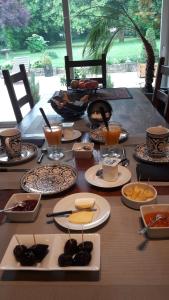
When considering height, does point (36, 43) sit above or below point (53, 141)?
above

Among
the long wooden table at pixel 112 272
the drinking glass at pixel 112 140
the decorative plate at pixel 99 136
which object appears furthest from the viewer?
the decorative plate at pixel 99 136

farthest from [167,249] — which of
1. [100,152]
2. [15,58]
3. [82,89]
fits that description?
[15,58]

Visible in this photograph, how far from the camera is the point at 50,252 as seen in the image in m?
0.68

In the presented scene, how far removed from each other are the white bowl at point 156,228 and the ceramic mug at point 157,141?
38 centimetres

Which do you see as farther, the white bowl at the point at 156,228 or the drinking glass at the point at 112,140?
the drinking glass at the point at 112,140

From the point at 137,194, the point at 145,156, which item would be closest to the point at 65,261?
the point at 137,194

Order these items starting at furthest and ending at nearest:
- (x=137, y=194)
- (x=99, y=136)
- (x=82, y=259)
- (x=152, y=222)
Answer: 1. (x=99, y=136)
2. (x=137, y=194)
3. (x=152, y=222)
4. (x=82, y=259)

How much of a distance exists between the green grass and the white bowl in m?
2.89

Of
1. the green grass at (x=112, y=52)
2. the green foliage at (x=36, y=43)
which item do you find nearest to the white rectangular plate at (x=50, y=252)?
the green grass at (x=112, y=52)

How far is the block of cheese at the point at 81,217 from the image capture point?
2.61ft

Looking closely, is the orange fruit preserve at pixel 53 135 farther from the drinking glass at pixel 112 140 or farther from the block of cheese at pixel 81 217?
the block of cheese at pixel 81 217

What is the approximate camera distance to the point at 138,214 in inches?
32.5

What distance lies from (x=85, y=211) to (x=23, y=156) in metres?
0.54

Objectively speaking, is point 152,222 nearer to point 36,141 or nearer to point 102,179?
point 102,179
